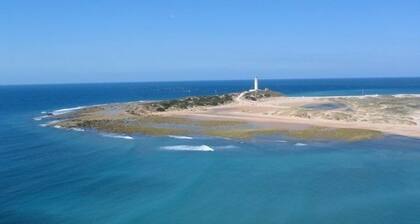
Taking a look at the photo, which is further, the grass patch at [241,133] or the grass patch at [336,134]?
the grass patch at [241,133]

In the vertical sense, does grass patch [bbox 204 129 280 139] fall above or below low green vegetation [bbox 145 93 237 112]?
below

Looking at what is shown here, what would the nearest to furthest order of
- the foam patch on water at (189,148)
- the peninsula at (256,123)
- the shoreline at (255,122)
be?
the foam patch on water at (189,148) → the peninsula at (256,123) → the shoreline at (255,122)

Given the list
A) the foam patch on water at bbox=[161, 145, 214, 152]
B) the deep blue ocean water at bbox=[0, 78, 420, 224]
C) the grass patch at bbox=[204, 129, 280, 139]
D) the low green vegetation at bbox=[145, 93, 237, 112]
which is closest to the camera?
the deep blue ocean water at bbox=[0, 78, 420, 224]

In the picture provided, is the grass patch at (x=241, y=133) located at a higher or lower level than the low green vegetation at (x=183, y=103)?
lower

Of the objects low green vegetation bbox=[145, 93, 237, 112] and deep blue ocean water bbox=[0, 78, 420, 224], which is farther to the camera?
low green vegetation bbox=[145, 93, 237, 112]

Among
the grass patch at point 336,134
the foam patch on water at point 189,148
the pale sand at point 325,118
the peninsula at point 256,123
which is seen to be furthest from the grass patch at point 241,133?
the foam patch on water at point 189,148

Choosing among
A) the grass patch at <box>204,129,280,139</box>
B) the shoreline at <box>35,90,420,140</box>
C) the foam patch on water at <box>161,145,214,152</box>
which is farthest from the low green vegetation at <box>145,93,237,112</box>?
the foam patch on water at <box>161,145,214,152</box>

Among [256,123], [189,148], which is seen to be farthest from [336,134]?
[189,148]

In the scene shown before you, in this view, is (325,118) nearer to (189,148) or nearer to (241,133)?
(241,133)

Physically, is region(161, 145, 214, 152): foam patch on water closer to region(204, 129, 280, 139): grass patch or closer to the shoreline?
region(204, 129, 280, 139): grass patch

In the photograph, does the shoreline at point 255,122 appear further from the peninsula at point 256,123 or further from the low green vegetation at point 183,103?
the low green vegetation at point 183,103
